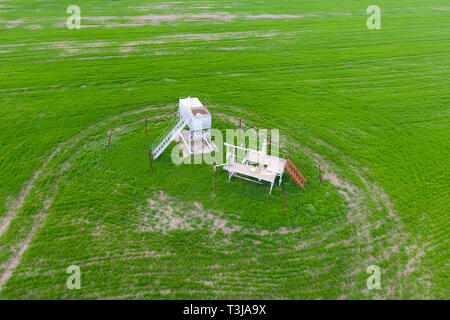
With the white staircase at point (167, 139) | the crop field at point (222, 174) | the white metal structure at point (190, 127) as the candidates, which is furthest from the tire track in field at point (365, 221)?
the white staircase at point (167, 139)

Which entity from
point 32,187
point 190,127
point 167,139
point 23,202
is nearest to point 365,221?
point 190,127

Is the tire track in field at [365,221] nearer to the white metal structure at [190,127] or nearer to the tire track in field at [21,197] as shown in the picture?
the white metal structure at [190,127]

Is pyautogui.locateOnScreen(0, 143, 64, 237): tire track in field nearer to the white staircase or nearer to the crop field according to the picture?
the crop field

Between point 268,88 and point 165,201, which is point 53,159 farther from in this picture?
point 268,88

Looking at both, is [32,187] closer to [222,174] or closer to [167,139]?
[167,139]

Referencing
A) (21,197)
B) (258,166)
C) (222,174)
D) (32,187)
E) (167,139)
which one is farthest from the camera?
(167,139)

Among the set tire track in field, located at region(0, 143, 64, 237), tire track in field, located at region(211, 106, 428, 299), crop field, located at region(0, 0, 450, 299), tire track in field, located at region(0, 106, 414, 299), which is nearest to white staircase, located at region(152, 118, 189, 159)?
crop field, located at region(0, 0, 450, 299)
